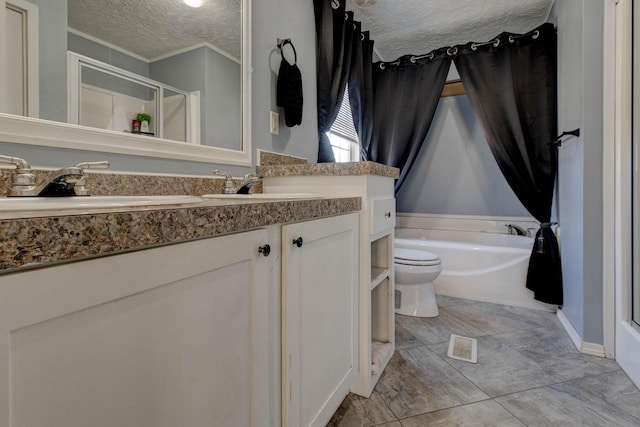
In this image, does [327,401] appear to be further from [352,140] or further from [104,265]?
[352,140]

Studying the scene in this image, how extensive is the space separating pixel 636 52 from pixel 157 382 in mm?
2318

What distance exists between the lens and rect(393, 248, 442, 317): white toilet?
211 cm

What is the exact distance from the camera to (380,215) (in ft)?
4.63

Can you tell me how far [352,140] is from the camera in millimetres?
3021

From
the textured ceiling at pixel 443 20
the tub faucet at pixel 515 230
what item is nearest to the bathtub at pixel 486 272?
the tub faucet at pixel 515 230

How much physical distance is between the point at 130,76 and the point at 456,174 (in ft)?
10.3

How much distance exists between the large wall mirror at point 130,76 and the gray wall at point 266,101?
1.1 inches

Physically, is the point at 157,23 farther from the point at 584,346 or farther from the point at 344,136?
the point at 584,346

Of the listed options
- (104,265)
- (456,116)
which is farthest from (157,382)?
(456,116)

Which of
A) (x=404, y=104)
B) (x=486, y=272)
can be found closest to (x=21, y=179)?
(x=486, y=272)

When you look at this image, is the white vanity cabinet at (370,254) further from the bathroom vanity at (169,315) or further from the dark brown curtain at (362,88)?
the dark brown curtain at (362,88)

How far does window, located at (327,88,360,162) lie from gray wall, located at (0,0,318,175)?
27.4 inches

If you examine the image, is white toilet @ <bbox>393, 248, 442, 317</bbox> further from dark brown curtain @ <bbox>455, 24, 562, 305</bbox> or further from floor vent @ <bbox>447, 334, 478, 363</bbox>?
dark brown curtain @ <bbox>455, 24, 562, 305</bbox>

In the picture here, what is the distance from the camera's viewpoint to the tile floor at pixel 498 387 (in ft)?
4.06
